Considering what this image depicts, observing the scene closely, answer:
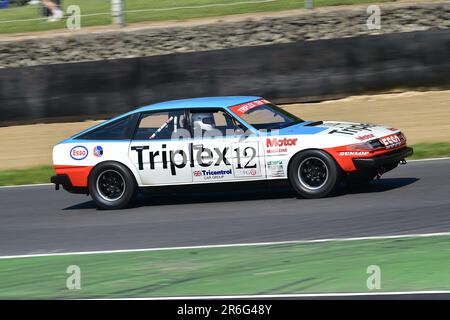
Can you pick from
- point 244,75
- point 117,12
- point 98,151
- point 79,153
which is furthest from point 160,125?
point 117,12

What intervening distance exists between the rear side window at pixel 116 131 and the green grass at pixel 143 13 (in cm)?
872

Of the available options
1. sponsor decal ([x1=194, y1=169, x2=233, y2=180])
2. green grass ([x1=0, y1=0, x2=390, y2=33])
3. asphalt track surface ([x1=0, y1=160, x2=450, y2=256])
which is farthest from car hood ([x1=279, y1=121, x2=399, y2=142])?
green grass ([x1=0, y1=0, x2=390, y2=33])

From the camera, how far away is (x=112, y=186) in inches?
451

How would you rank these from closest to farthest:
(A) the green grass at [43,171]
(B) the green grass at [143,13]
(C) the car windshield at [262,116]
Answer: (C) the car windshield at [262,116] < (A) the green grass at [43,171] < (B) the green grass at [143,13]

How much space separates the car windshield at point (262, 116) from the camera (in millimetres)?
10961

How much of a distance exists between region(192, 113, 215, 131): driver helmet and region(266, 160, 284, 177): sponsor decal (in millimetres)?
901

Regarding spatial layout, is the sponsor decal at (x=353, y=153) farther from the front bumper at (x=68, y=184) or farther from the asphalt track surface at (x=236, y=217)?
the front bumper at (x=68, y=184)

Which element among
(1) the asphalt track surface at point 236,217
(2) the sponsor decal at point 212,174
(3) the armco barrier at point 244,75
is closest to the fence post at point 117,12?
(3) the armco barrier at point 244,75

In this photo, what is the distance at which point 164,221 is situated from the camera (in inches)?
414

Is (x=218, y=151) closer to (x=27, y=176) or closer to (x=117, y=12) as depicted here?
(x=27, y=176)

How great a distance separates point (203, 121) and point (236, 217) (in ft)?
4.67

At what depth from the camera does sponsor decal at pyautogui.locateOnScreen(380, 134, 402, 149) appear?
10419mm

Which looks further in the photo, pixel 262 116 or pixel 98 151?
pixel 98 151

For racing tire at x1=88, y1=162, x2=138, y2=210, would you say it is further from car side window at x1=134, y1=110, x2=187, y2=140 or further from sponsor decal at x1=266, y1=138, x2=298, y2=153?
sponsor decal at x1=266, y1=138, x2=298, y2=153
